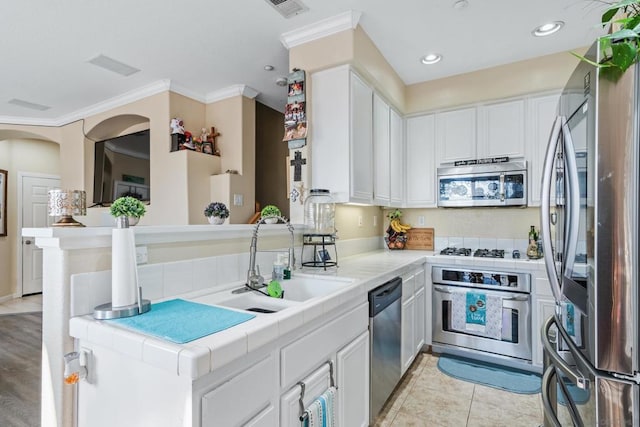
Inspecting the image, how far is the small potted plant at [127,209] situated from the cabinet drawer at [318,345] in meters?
0.81

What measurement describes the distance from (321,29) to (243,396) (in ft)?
8.25

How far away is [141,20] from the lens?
102 inches

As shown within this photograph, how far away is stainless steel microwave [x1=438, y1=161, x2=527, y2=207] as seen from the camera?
309 centimetres

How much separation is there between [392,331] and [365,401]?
49cm

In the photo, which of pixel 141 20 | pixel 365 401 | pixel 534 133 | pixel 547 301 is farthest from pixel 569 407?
pixel 141 20

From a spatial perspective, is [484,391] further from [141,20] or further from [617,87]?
[141,20]

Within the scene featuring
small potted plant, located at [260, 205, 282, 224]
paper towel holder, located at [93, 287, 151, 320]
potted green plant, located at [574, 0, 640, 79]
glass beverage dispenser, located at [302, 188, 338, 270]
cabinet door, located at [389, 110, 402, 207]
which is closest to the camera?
potted green plant, located at [574, 0, 640, 79]

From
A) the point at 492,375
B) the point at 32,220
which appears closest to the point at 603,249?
the point at 492,375

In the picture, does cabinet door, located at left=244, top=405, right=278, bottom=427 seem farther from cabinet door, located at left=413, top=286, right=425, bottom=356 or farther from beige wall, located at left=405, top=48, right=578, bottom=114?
beige wall, located at left=405, top=48, right=578, bottom=114

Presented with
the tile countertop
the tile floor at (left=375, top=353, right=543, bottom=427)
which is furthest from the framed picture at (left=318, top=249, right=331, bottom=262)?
the tile floor at (left=375, top=353, right=543, bottom=427)

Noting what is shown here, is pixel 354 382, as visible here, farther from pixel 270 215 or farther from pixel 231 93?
pixel 231 93

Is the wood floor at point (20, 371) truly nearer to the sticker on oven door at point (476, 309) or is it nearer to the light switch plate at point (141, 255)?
the light switch plate at point (141, 255)

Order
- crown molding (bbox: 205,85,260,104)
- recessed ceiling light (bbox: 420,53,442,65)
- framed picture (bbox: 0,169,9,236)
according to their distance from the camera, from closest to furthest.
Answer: recessed ceiling light (bbox: 420,53,442,65) < crown molding (bbox: 205,85,260,104) < framed picture (bbox: 0,169,9,236)

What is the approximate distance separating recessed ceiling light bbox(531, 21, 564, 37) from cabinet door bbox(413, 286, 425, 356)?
7.64 feet
